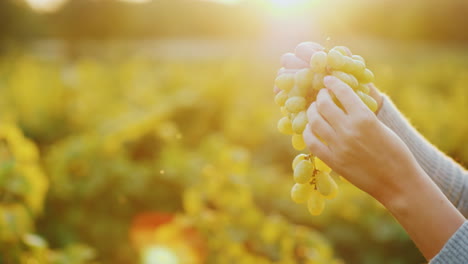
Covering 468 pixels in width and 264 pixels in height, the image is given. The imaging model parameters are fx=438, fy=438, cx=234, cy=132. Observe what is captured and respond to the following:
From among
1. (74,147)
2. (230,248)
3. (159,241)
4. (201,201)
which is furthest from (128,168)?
(230,248)

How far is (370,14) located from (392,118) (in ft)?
58.0

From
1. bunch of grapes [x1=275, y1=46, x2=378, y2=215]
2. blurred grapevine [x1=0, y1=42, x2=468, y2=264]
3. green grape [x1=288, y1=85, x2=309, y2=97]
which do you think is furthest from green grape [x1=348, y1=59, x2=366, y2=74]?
blurred grapevine [x1=0, y1=42, x2=468, y2=264]

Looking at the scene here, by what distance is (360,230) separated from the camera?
303cm

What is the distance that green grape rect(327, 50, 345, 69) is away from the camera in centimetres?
89

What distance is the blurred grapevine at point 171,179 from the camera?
1948 millimetres

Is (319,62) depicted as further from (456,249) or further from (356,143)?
(456,249)

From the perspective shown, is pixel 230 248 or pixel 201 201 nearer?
pixel 230 248

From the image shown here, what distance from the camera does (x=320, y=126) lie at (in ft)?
2.68

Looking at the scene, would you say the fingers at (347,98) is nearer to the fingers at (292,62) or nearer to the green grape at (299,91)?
the green grape at (299,91)

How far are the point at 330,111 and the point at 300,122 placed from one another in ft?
0.32

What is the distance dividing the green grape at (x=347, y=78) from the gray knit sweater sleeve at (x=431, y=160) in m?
0.33

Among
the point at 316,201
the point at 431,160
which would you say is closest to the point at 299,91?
the point at 316,201

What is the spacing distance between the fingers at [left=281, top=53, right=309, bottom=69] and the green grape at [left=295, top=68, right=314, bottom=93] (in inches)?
4.1

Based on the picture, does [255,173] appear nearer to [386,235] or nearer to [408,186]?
[386,235]
